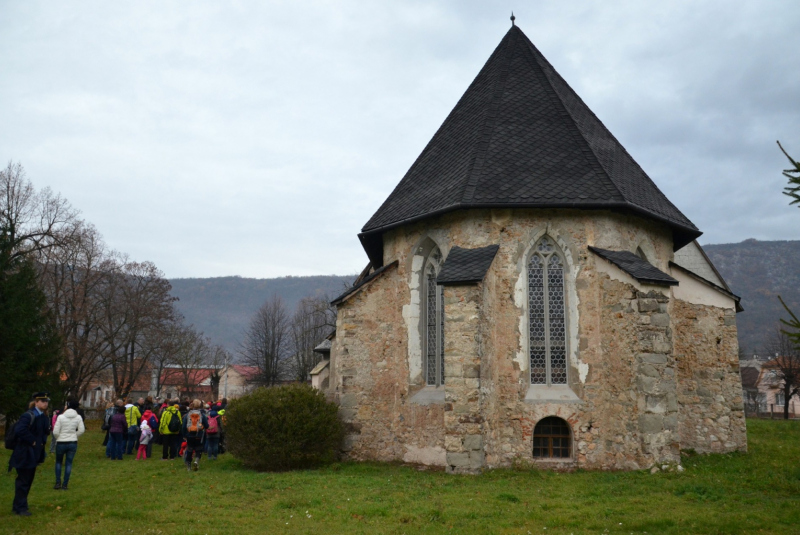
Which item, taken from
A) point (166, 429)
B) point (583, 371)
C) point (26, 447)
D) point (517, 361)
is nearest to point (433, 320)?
point (517, 361)

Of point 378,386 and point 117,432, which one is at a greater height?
point 378,386

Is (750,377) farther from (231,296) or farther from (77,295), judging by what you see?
(231,296)

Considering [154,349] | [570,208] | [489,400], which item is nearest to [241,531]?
[489,400]

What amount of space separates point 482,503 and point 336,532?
2.46 meters

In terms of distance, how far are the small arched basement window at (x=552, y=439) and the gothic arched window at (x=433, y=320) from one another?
2.33 m

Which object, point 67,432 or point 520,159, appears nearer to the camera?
point 67,432

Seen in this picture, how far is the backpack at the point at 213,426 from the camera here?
48.6 feet

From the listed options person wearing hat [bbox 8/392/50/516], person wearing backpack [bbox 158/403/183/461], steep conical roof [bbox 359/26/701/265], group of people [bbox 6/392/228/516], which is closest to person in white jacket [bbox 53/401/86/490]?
group of people [bbox 6/392/228/516]

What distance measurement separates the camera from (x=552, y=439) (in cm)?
1269

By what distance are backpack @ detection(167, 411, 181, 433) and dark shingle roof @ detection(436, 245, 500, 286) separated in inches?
315

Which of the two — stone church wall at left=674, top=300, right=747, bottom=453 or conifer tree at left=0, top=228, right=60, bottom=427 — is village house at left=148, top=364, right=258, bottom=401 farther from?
stone church wall at left=674, top=300, right=747, bottom=453

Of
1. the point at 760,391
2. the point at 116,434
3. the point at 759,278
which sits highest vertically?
the point at 759,278

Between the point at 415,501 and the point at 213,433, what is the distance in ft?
24.2

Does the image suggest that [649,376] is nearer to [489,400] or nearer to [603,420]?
[603,420]
